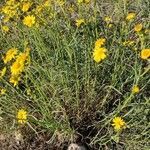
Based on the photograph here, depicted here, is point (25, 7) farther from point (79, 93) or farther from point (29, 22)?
point (79, 93)

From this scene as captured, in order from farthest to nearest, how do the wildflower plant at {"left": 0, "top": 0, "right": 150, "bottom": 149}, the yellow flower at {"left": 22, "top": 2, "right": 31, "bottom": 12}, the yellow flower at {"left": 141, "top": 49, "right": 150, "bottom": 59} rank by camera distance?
the yellow flower at {"left": 22, "top": 2, "right": 31, "bottom": 12} < the wildflower plant at {"left": 0, "top": 0, "right": 150, "bottom": 149} < the yellow flower at {"left": 141, "top": 49, "right": 150, "bottom": 59}

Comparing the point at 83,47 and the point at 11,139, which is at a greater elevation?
the point at 83,47

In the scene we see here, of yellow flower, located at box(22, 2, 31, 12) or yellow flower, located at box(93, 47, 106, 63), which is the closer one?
yellow flower, located at box(93, 47, 106, 63)

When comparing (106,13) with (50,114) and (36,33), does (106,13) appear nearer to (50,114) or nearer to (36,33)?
(36,33)

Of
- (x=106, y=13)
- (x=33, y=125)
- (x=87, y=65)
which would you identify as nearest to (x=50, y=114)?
(x=33, y=125)

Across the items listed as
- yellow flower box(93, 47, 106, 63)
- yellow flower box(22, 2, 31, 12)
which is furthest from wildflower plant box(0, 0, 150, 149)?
yellow flower box(93, 47, 106, 63)

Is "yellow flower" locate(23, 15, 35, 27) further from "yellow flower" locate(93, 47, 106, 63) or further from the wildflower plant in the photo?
"yellow flower" locate(93, 47, 106, 63)

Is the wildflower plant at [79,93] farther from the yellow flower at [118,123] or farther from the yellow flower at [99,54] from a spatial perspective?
the yellow flower at [99,54]

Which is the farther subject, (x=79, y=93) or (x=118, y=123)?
(x=79, y=93)

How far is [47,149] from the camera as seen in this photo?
2.87 m

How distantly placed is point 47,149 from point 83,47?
0.73 m

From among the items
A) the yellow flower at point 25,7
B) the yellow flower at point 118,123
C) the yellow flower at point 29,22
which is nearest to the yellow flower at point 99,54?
the yellow flower at point 118,123

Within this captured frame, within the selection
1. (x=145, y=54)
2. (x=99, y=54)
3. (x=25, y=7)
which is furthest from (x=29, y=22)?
(x=145, y=54)

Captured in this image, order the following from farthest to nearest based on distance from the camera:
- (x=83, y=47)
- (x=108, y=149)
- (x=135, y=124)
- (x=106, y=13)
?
(x=106, y=13) < (x=83, y=47) < (x=108, y=149) < (x=135, y=124)
